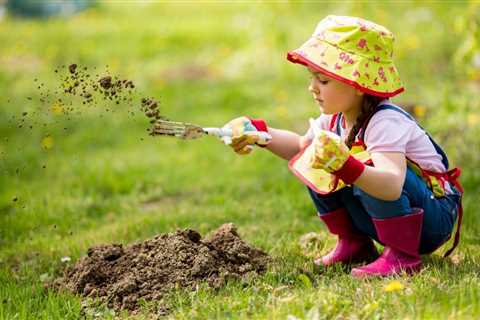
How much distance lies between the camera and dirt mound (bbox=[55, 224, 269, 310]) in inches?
110

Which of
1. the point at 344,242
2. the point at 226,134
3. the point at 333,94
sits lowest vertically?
the point at 344,242

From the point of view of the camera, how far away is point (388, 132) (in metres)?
2.74

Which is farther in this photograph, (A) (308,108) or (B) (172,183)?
(A) (308,108)

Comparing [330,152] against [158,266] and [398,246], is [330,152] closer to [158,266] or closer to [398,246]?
[398,246]

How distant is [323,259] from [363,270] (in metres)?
0.30

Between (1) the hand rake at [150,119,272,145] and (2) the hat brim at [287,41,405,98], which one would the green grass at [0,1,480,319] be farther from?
(2) the hat brim at [287,41,405,98]

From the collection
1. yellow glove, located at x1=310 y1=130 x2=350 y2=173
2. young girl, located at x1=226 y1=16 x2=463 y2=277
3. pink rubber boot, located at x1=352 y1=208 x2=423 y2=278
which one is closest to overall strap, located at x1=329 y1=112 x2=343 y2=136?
young girl, located at x1=226 y1=16 x2=463 y2=277

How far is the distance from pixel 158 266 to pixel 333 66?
1.04 metres

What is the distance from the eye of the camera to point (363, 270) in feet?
9.42

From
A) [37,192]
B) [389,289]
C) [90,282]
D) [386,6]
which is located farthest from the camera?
[386,6]

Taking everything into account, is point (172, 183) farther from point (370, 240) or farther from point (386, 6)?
point (386, 6)

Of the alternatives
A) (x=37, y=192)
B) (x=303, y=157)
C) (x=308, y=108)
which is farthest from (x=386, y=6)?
(x=303, y=157)

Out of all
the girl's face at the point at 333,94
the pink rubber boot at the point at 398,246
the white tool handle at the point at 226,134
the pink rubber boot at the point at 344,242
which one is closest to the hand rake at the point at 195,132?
the white tool handle at the point at 226,134

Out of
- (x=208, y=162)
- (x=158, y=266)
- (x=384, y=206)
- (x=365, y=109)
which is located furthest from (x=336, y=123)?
(x=208, y=162)
